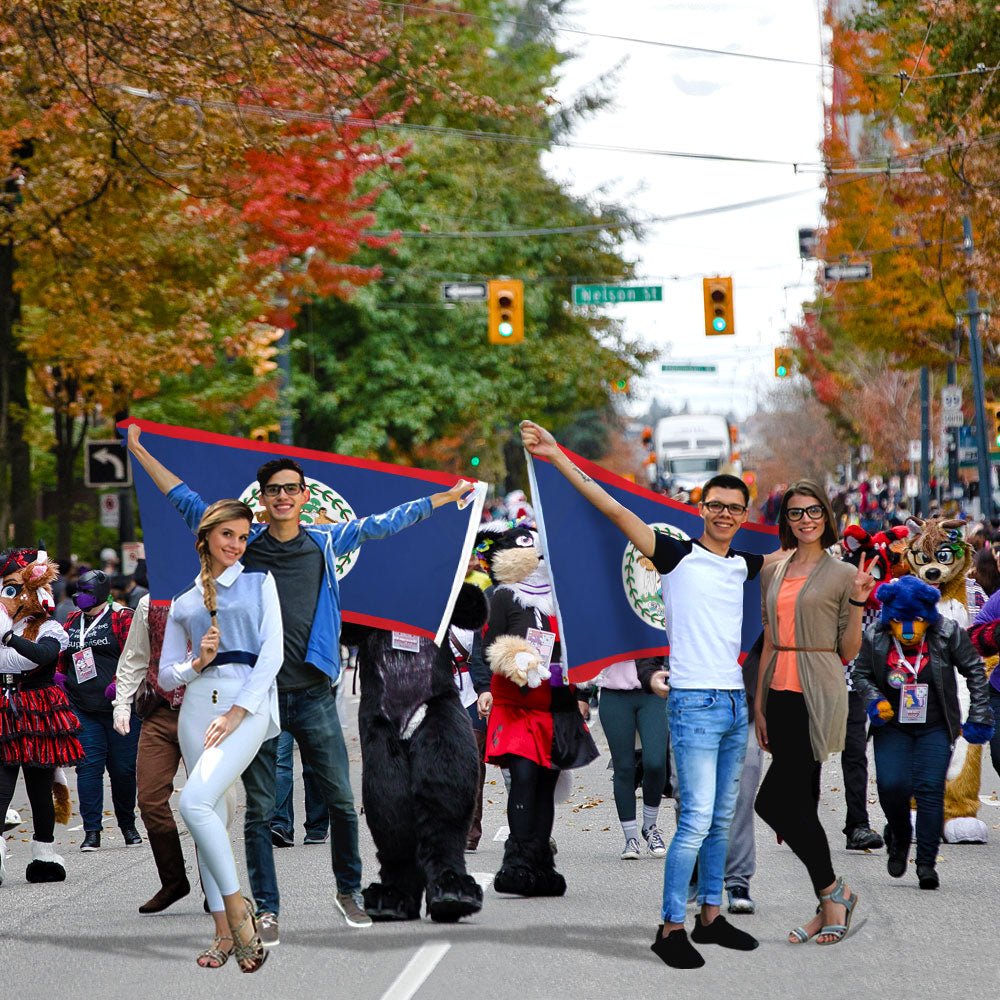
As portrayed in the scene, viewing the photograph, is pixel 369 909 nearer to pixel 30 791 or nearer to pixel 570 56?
pixel 30 791

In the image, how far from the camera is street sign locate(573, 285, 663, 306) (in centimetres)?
3027

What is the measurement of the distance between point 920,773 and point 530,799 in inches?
77.3

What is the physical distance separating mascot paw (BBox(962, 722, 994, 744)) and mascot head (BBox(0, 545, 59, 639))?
16.3ft

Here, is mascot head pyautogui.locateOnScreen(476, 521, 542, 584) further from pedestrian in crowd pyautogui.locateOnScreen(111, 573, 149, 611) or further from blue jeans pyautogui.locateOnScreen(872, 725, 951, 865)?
pedestrian in crowd pyautogui.locateOnScreen(111, 573, 149, 611)

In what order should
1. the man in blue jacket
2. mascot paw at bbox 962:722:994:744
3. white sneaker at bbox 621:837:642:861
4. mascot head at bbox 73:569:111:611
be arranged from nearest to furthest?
the man in blue jacket < mascot paw at bbox 962:722:994:744 < white sneaker at bbox 621:837:642:861 < mascot head at bbox 73:569:111:611

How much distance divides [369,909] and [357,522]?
1754 millimetres

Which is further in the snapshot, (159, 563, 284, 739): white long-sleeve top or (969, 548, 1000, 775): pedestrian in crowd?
(969, 548, 1000, 775): pedestrian in crowd

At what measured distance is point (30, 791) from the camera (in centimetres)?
1048

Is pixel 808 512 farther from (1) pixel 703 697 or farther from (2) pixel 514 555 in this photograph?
(2) pixel 514 555

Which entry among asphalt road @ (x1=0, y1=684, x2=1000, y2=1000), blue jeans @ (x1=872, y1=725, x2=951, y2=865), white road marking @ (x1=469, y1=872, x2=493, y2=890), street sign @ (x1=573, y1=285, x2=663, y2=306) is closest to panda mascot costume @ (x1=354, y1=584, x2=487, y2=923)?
asphalt road @ (x1=0, y1=684, x2=1000, y2=1000)

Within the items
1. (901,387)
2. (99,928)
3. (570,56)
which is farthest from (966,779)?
(901,387)

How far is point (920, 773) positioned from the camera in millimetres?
9500

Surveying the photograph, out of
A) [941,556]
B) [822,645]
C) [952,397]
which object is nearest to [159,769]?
[822,645]

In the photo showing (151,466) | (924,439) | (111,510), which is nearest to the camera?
(151,466)
